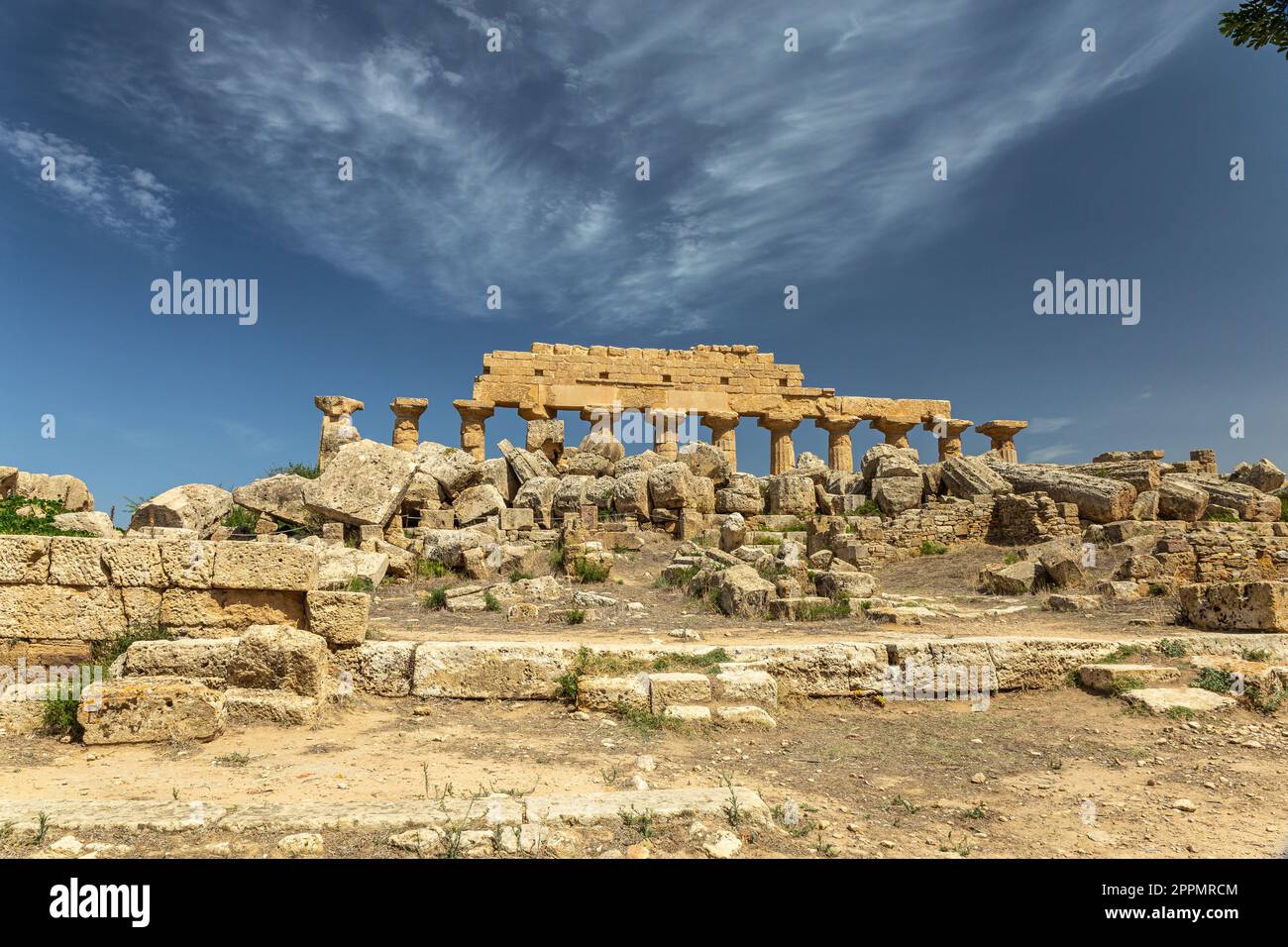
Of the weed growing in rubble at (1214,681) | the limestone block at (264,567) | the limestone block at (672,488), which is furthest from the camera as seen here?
the limestone block at (672,488)

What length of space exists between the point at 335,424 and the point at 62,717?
729 inches

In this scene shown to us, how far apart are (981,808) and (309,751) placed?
3.93 metres

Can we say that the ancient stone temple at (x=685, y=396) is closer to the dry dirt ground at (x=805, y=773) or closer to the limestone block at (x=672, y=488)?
the limestone block at (x=672, y=488)

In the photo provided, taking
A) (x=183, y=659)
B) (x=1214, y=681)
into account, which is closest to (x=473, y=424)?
(x=183, y=659)

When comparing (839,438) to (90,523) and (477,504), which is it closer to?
(477,504)

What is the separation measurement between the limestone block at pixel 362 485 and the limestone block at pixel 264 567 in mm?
7800

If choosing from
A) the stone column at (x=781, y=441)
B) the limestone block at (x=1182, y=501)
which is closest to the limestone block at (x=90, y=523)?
the stone column at (x=781, y=441)

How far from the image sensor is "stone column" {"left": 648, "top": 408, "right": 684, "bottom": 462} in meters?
Answer: 24.2

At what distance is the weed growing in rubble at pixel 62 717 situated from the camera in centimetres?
460

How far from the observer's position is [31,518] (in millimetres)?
9742

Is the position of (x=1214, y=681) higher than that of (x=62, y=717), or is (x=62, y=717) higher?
(x=62, y=717)

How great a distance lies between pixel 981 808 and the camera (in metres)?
3.77
